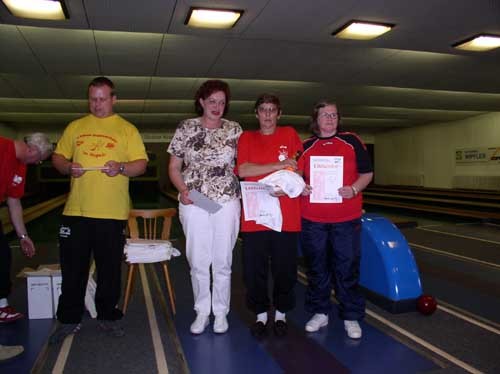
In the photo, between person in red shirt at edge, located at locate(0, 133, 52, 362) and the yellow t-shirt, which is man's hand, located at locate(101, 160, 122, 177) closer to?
the yellow t-shirt

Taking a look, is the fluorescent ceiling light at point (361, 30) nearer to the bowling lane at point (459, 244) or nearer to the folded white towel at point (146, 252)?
the bowling lane at point (459, 244)

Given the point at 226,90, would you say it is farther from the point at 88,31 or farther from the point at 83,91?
the point at 83,91

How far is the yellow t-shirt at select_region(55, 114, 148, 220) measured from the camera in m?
2.80

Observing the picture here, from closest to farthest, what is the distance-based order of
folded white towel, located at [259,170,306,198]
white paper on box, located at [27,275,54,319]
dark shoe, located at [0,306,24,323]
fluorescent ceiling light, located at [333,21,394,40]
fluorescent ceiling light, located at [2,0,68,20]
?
folded white towel, located at [259,170,306,198]
dark shoe, located at [0,306,24,323]
white paper on box, located at [27,275,54,319]
fluorescent ceiling light, located at [2,0,68,20]
fluorescent ceiling light, located at [333,21,394,40]

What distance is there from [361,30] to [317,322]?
14.4 feet

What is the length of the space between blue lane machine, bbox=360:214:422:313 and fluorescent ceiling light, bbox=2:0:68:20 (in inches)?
161

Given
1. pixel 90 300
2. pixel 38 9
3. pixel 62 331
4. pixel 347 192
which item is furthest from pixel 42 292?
pixel 38 9

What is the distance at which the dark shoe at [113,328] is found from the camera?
3008 millimetres

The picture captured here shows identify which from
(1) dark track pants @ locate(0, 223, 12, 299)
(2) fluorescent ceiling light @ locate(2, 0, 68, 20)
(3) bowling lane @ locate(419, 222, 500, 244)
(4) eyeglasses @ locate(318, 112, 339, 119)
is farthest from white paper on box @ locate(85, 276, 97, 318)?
(3) bowling lane @ locate(419, 222, 500, 244)

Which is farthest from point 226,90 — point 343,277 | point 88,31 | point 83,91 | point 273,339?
point 83,91

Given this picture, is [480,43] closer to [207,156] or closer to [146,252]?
[207,156]

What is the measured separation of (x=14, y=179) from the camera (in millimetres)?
2980

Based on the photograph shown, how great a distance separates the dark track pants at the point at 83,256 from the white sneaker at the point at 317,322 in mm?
1366

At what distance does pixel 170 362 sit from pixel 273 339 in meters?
0.72
